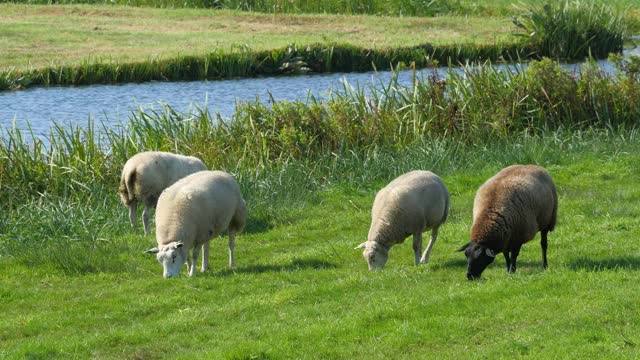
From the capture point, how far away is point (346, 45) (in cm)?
3662

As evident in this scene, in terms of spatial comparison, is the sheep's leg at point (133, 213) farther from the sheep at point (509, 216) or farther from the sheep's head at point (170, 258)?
the sheep at point (509, 216)

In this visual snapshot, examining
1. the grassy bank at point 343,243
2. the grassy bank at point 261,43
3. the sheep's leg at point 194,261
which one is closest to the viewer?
the grassy bank at point 343,243

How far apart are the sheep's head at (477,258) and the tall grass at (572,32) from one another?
26.1 m

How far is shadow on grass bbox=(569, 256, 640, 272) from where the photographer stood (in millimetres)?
11719

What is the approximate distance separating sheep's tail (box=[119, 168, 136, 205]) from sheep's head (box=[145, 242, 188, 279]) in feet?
11.0

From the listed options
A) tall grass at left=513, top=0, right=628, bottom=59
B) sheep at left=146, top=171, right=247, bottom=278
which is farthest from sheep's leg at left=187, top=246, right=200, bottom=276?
tall grass at left=513, top=0, right=628, bottom=59

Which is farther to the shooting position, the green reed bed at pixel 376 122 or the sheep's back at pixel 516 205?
the green reed bed at pixel 376 122

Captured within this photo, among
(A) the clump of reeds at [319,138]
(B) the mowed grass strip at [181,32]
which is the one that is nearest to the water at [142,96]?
(B) the mowed grass strip at [181,32]

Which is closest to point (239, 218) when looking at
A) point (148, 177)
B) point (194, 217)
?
point (194, 217)

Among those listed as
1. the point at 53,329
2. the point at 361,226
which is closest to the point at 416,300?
the point at 53,329

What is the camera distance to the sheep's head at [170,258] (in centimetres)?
1311

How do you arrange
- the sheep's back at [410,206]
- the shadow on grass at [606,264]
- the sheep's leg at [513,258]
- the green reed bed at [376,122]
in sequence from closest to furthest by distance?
the shadow on grass at [606,264], the sheep's leg at [513,258], the sheep's back at [410,206], the green reed bed at [376,122]

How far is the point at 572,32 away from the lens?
37.7 m

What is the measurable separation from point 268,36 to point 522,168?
27505 mm
